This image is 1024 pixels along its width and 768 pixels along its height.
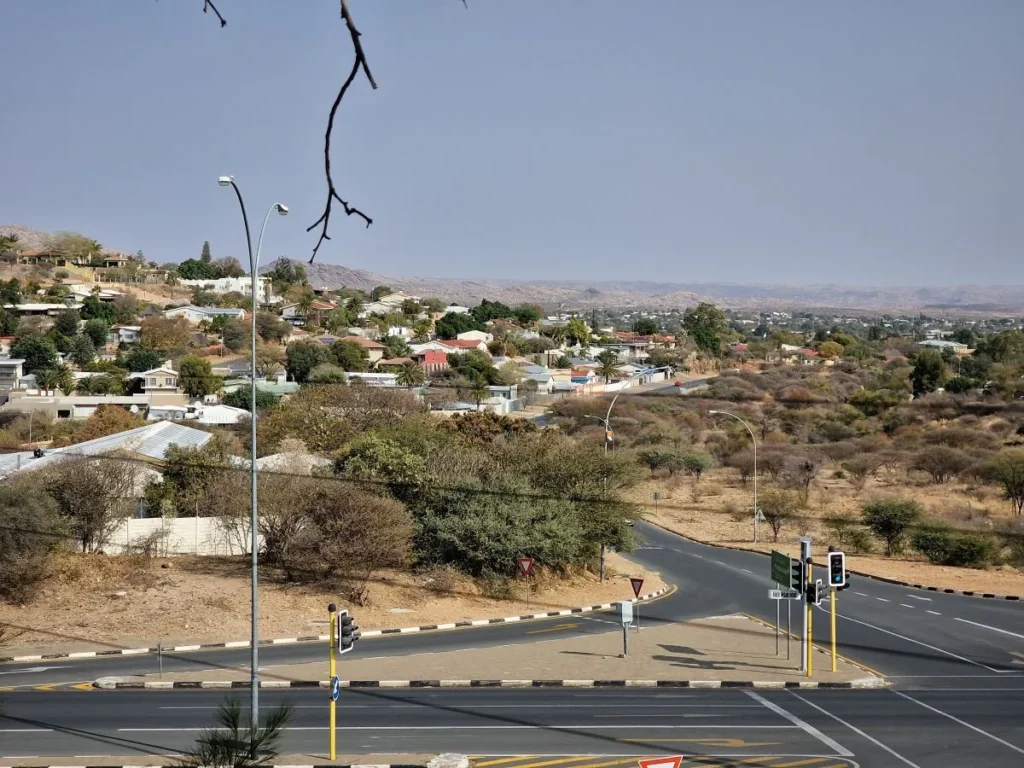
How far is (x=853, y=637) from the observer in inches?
1072

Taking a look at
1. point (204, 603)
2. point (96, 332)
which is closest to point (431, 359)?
point (96, 332)

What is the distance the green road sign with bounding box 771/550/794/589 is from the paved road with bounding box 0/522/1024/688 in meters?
2.34

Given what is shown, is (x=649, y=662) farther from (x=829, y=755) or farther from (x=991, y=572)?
(x=991, y=572)

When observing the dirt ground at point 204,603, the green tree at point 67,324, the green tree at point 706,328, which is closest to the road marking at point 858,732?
the dirt ground at point 204,603

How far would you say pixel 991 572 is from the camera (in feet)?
126

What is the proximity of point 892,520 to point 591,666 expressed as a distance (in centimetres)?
2277

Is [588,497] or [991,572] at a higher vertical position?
[588,497]

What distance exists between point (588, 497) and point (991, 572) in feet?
47.4

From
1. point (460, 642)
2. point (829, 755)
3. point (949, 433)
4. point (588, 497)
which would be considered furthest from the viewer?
point (949, 433)

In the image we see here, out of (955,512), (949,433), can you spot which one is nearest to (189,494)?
(955,512)

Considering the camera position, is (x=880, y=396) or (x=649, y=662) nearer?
(x=649, y=662)

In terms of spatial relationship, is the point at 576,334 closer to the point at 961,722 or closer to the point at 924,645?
the point at 924,645

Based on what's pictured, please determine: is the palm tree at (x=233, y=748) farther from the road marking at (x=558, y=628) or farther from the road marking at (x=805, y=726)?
the road marking at (x=558, y=628)

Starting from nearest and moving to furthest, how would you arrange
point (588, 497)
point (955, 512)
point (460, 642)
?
point (460, 642), point (588, 497), point (955, 512)
